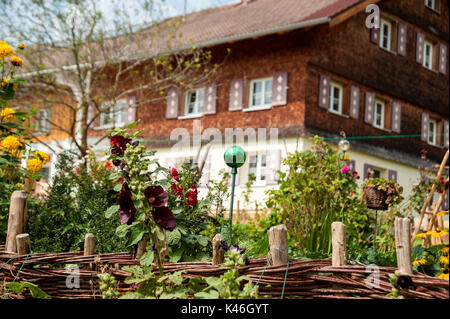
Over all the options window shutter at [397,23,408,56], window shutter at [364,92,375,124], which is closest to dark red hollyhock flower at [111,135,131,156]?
window shutter at [364,92,375,124]

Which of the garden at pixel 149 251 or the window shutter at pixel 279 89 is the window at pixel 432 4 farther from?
the garden at pixel 149 251

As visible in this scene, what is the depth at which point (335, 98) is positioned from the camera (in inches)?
661

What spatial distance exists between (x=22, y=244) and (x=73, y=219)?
2.41ft

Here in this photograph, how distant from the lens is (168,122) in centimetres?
1791

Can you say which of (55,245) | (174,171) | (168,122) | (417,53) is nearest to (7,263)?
(55,245)

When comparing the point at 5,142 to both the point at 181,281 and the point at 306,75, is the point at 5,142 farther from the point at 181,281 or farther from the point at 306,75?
the point at 306,75

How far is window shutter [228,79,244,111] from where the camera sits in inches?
645

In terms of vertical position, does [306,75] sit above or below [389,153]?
above

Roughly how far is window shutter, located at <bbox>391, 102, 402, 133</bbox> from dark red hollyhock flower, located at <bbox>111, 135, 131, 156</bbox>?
16.0 m

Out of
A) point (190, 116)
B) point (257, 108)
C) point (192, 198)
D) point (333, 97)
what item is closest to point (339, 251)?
point (192, 198)

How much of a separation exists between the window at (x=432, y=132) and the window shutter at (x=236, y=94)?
22.9 feet

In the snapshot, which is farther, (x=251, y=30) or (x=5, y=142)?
(x=251, y=30)

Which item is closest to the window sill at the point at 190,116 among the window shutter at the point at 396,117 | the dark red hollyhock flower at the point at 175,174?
the window shutter at the point at 396,117
